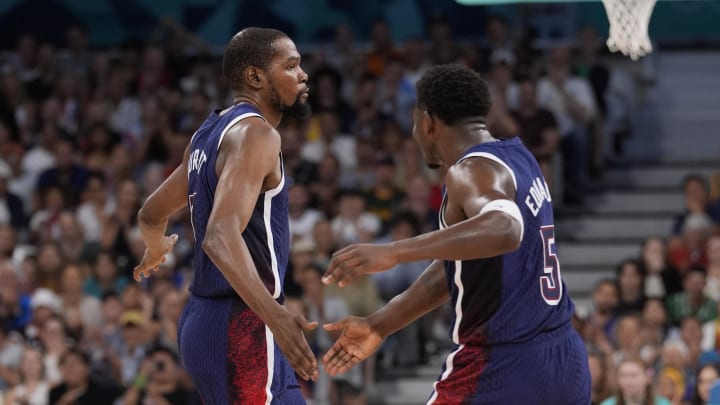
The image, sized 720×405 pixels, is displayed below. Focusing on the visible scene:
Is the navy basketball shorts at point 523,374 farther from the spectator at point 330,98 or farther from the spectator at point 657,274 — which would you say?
the spectator at point 330,98

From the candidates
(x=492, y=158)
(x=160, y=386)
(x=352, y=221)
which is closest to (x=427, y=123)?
(x=492, y=158)

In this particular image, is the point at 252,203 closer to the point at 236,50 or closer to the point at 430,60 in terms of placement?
the point at 236,50

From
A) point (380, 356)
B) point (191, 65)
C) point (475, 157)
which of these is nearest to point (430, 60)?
point (191, 65)

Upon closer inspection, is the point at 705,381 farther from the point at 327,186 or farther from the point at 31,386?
the point at 31,386

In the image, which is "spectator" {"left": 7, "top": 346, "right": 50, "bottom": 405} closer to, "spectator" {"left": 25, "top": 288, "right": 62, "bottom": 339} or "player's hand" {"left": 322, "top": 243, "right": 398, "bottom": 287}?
"spectator" {"left": 25, "top": 288, "right": 62, "bottom": 339}

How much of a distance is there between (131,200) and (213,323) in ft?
23.4

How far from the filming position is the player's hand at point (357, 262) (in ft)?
13.9

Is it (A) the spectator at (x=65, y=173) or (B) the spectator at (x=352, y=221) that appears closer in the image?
(B) the spectator at (x=352, y=221)

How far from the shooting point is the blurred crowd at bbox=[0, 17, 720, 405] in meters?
9.87

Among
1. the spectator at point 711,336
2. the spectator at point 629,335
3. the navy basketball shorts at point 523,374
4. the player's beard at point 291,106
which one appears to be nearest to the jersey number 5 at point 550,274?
the navy basketball shorts at point 523,374

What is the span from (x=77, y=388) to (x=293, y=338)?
5918mm

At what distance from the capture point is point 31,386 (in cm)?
1009

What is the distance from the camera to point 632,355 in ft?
29.3

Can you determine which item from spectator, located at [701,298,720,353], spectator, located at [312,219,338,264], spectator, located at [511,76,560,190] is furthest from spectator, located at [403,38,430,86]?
spectator, located at [701,298,720,353]
